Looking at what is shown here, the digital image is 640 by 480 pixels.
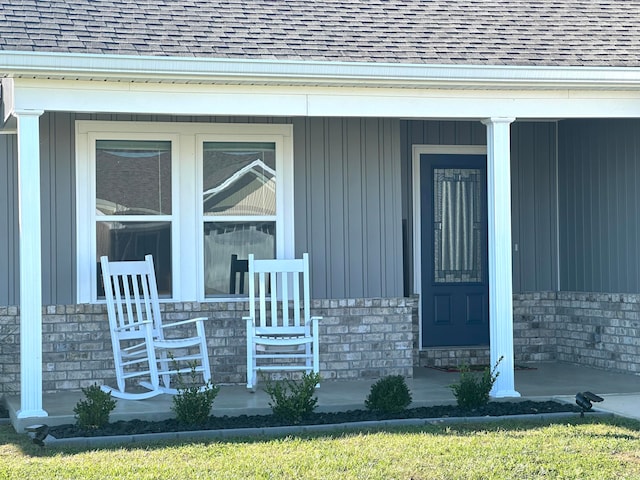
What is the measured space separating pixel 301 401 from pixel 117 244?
2.59 m

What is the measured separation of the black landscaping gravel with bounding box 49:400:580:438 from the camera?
711 cm

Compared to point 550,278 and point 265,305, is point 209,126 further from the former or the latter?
point 550,278

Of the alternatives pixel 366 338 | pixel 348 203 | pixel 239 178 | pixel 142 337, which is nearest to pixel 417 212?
pixel 348 203

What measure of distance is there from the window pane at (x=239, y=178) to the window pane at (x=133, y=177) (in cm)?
36

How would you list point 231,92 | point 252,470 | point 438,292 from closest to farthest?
point 252,470
point 231,92
point 438,292

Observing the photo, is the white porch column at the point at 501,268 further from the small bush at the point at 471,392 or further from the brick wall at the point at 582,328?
the brick wall at the point at 582,328

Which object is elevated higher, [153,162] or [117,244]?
[153,162]

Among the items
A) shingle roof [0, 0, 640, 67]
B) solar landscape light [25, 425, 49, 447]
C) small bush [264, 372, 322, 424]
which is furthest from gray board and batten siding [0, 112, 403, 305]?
solar landscape light [25, 425, 49, 447]

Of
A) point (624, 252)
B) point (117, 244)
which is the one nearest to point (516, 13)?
point (624, 252)

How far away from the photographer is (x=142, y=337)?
8.45 meters

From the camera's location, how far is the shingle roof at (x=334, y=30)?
8172 millimetres

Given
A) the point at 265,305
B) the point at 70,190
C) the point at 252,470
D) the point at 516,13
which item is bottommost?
the point at 252,470

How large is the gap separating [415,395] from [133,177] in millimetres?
3002

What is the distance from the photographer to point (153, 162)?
918 cm
